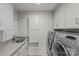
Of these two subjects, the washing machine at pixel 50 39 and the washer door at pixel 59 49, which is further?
the washing machine at pixel 50 39

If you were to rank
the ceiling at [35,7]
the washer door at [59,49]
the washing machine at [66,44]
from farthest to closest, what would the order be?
the ceiling at [35,7]
the washer door at [59,49]
the washing machine at [66,44]

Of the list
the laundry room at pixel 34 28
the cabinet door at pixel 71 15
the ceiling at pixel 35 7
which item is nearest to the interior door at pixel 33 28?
the laundry room at pixel 34 28

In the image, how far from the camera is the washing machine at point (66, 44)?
3.18 feet

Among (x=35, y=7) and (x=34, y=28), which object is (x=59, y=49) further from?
(x=35, y=7)

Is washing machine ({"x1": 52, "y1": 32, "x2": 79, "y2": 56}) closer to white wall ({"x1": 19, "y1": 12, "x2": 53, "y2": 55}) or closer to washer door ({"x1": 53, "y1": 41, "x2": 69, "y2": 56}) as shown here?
washer door ({"x1": 53, "y1": 41, "x2": 69, "y2": 56})

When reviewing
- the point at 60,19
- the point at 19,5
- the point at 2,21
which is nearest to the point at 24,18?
the point at 19,5

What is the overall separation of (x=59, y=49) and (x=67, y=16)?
55 cm

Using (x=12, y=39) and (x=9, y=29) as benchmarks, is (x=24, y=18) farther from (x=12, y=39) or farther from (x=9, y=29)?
(x=12, y=39)

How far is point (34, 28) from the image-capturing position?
4.65 feet

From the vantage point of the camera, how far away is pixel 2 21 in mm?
1356

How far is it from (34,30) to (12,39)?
1.41 feet

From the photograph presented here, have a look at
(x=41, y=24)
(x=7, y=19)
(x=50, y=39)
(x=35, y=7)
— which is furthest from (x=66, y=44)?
(x=7, y=19)

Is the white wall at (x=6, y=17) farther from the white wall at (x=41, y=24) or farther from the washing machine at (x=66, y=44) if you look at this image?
the washing machine at (x=66, y=44)

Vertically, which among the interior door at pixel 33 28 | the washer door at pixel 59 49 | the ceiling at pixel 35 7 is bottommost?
the washer door at pixel 59 49
